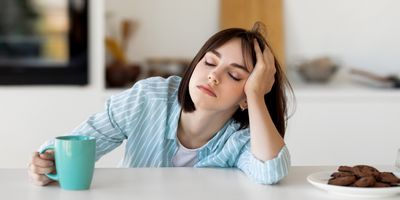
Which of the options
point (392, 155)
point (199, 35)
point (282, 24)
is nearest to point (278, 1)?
point (282, 24)

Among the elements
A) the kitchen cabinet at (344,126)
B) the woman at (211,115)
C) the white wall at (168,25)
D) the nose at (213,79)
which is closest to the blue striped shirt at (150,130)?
the woman at (211,115)

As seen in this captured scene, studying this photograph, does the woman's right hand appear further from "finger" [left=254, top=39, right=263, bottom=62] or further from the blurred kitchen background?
the blurred kitchen background

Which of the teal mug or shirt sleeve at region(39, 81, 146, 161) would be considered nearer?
the teal mug

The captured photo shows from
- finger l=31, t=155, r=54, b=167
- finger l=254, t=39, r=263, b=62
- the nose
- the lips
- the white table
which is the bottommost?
the white table

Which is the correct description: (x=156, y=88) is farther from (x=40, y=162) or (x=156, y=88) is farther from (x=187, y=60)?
(x=187, y=60)

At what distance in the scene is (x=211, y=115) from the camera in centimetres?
188

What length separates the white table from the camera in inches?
59.4

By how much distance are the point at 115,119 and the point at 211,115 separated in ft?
0.80

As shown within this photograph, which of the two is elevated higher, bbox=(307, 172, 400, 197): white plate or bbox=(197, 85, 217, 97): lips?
bbox=(197, 85, 217, 97): lips

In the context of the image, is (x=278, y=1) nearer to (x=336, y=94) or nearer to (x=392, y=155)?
(x=336, y=94)

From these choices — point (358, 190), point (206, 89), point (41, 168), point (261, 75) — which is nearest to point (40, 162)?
point (41, 168)

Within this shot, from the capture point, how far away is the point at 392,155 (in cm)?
352

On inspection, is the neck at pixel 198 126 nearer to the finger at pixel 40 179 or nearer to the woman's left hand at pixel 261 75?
the woman's left hand at pixel 261 75

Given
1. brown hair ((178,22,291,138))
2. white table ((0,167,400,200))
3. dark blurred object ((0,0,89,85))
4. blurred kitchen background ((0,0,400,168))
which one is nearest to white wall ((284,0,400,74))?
blurred kitchen background ((0,0,400,168))
